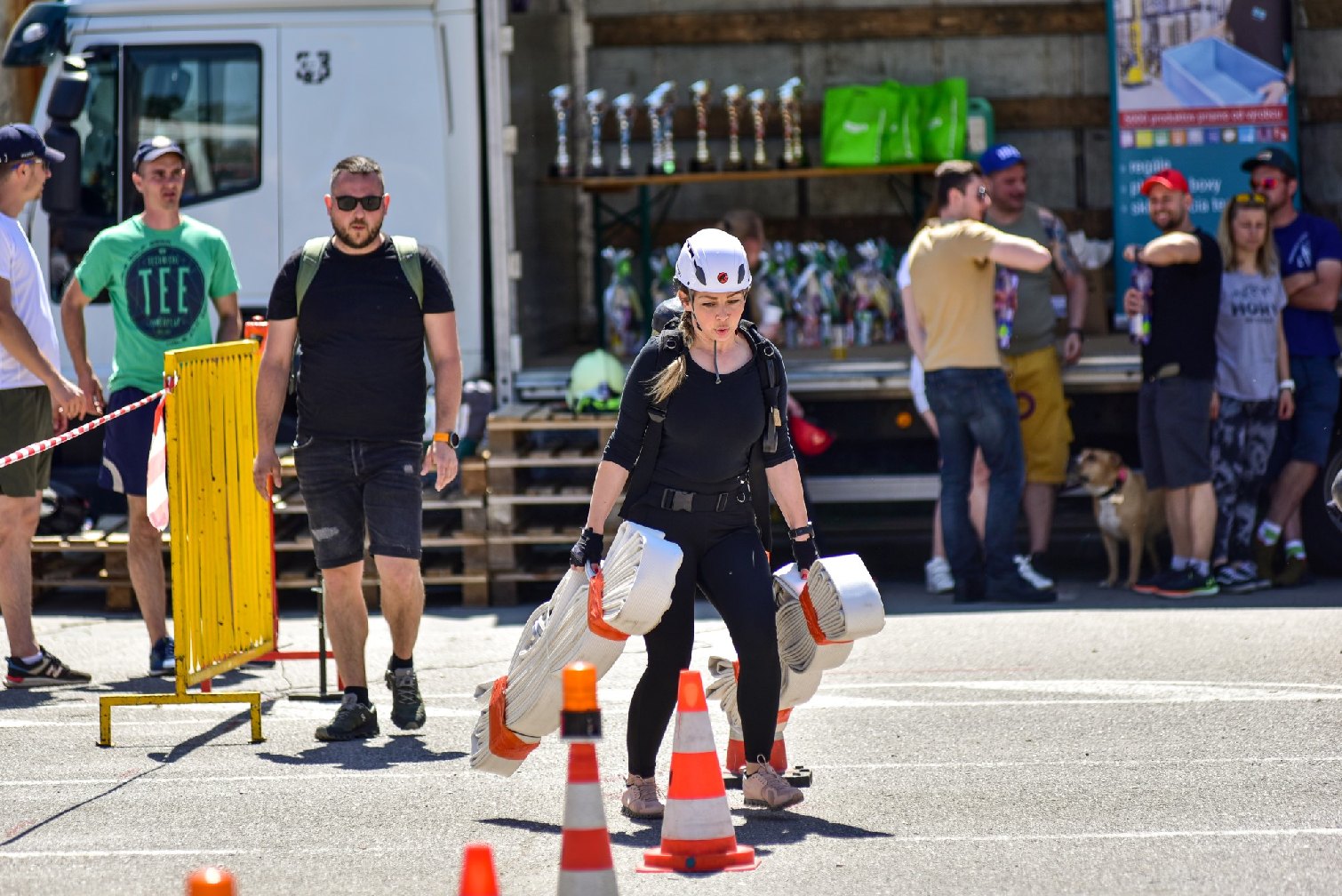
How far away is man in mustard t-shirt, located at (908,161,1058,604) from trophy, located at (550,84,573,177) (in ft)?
8.08

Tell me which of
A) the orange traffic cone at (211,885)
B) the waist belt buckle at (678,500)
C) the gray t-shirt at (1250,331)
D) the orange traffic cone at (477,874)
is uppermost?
the gray t-shirt at (1250,331)

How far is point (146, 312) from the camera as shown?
8.32 m

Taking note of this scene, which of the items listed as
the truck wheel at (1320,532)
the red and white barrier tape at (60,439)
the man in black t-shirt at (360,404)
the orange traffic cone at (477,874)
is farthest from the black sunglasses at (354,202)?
the truck wheel at (1320,532)

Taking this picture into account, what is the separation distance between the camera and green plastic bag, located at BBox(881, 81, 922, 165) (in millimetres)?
11758

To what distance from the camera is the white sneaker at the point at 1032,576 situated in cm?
988

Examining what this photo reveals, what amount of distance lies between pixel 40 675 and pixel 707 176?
4.87 meters

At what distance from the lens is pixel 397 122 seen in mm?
10383

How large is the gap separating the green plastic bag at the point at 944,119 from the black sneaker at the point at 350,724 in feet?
19.2

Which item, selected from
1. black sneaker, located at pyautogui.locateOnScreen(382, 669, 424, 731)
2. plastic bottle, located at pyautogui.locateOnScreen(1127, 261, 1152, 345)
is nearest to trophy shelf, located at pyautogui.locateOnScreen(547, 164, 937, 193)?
plastic bottle, located at pyautogui.locateOnScreen(1127, 261, 1152, 345)

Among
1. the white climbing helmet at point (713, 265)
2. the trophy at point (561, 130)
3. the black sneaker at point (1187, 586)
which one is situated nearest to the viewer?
the white climbing helmet at point (713, 265)

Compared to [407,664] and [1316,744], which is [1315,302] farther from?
[407,664]

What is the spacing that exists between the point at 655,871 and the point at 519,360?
18.2 feet

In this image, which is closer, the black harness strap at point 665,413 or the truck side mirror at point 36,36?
the black harness strap at point 665,413

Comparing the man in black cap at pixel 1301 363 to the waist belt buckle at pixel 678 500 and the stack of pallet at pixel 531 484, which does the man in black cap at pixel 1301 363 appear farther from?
the waist belt buckle at pixel 678 500
